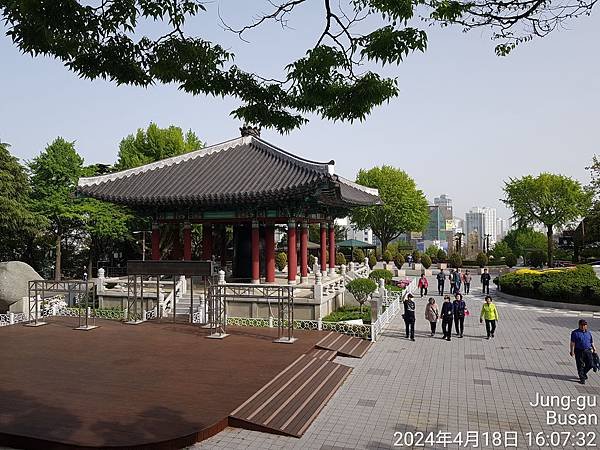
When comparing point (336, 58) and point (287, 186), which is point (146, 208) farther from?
point (336, 58)

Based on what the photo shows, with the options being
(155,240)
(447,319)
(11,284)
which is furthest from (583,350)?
(11,284)

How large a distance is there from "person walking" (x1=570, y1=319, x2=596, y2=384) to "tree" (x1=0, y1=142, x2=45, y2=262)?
29.1 metres

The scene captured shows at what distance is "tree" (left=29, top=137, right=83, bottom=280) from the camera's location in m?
32.8

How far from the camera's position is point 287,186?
19.0m

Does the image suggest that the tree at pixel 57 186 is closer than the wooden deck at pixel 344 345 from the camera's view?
No

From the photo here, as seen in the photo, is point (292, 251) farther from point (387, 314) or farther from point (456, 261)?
point (456, 261)

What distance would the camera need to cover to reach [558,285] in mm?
24188

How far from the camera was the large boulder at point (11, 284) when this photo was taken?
19297 millimetres

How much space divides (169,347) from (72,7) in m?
9.84

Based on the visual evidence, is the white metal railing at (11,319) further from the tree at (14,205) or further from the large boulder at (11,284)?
the tree at (14,205)

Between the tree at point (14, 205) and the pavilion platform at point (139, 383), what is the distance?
1539 centimetres

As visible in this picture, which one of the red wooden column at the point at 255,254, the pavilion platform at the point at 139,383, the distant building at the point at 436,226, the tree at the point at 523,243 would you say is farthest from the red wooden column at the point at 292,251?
the distant building at the point at 436,226

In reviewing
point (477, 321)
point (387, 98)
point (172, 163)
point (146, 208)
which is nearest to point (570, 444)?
point (387, 98)

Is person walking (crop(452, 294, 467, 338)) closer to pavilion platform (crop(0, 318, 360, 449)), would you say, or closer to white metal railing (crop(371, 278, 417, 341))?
white metal railing (crop(371, 278, 417, 341))
